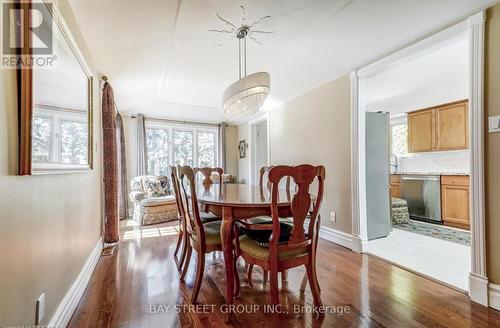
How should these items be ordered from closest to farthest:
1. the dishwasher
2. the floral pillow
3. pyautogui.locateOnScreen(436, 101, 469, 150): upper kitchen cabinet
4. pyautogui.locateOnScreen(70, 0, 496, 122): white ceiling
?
pyautogui.locateOnScreen(70, 0, 496, 122): white ceiling
pyautogui.locateOnScreen(436, 101, 469, 150): upper kitchen cabinet
the dishwasher
the floral pillow

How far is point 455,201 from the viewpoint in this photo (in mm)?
3787

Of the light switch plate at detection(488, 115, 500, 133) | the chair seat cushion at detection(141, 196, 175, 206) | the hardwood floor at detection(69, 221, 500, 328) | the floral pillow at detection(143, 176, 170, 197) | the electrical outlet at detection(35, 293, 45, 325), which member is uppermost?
the light switch plate at detection(488, 115, 500, 133)

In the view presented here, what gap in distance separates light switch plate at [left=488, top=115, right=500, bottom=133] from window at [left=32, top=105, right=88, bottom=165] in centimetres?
290

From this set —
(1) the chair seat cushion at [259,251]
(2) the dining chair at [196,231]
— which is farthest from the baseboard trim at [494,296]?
(2) the dining chair at [196,231]

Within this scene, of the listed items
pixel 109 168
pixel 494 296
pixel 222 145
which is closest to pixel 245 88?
pixel 109 168

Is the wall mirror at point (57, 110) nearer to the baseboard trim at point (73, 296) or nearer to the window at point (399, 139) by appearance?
the baseboard trim at point (73, 296)

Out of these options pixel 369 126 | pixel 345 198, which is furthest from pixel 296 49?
pixel 345 198

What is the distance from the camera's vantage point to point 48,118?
1.27 metres

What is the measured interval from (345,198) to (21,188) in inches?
118

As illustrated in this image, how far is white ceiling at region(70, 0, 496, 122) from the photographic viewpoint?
1806 mm

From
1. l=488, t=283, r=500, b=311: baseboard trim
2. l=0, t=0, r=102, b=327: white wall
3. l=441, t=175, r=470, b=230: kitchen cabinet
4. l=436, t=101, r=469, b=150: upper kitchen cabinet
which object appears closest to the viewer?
l=0, t=0, r=102, b=327: white wall

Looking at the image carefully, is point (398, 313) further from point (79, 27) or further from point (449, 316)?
point (79, 27)

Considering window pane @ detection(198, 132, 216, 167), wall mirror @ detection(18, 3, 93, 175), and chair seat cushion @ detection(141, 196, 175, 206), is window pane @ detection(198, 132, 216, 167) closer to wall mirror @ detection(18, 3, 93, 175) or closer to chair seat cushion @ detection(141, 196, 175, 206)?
chair seat cushion @ detection(141, 196, 175, 206)

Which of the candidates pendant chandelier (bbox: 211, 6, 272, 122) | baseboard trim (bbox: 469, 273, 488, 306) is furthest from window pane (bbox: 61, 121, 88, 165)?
baseboard trim (bbox: 469, 273, 488, 306)
